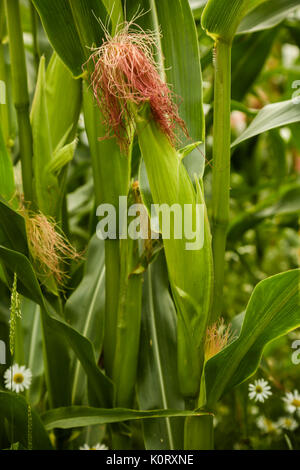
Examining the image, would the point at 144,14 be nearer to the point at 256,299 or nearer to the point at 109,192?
the point at 109,192

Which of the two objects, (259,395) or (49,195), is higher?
(49,195)

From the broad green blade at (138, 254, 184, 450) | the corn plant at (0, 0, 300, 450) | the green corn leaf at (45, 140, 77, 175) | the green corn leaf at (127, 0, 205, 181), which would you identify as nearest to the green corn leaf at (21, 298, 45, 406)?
the corn plant at (0, 0, 300, 450)

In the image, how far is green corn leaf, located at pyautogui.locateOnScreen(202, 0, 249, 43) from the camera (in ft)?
2.04

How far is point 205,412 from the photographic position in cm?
67

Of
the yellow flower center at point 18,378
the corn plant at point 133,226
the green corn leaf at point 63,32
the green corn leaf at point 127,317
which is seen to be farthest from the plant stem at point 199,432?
the green corn leaf at point 63,32

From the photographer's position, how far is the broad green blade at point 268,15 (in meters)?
0.79

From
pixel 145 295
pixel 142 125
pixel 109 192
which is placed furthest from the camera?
pixel 145 295

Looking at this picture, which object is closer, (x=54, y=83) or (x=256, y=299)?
(x=256, y=299)

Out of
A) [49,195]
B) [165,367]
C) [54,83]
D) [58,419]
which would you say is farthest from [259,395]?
[54,83]

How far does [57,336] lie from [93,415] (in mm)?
156

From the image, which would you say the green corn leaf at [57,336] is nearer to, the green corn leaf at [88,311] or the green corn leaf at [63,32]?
the green corn leaf at [88,311]

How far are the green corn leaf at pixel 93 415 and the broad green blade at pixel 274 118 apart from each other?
37cm

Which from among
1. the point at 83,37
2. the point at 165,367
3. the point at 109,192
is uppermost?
the point at 83,37

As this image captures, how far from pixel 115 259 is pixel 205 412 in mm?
236
